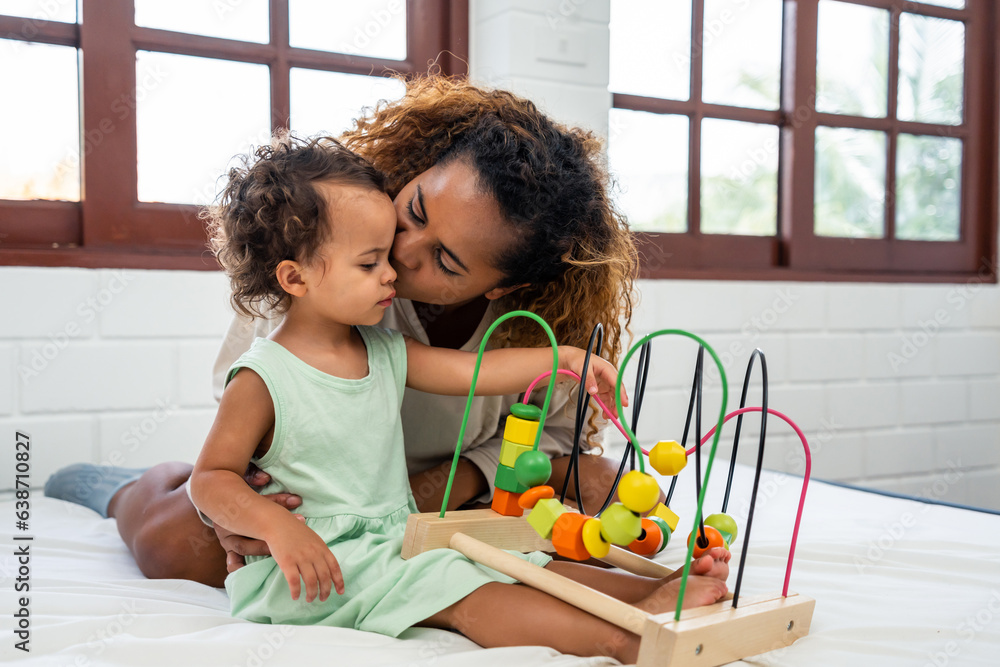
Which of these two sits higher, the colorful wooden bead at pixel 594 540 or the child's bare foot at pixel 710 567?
the colorful wooden bead at pixel 594 540

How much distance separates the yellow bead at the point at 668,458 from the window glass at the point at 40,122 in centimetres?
138

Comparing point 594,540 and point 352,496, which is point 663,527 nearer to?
point 594,540

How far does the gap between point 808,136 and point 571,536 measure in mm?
1891

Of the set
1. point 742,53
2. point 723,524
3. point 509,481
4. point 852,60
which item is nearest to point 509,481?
point 509,481

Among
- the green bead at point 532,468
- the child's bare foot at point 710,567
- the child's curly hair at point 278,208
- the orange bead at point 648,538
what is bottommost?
the child's bare foot at point 710,567

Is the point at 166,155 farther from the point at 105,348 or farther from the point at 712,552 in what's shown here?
the point at 712,552

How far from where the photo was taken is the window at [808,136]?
7.02ft

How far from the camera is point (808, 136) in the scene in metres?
2.30

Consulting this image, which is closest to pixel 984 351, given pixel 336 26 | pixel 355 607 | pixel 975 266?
pixel 975 266

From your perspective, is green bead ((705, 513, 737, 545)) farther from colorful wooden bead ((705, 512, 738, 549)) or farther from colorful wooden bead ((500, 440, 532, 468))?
colorful wooden bead ((500, 440, 532, 468))

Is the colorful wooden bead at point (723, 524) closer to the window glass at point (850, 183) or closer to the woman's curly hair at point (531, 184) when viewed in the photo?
the woman's curly hair at point (531, 184)

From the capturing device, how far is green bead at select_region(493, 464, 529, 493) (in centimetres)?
85

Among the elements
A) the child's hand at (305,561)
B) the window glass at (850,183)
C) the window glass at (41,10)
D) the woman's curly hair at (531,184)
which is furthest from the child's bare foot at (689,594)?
the window glass at (850,183)

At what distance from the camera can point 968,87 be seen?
8.36 feet
